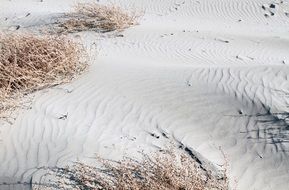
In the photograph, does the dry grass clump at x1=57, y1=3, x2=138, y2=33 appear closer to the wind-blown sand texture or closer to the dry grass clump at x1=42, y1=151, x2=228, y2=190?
the wind-blown sand texture

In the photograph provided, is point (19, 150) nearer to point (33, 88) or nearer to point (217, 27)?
point (33, 88)

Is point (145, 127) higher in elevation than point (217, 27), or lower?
higher

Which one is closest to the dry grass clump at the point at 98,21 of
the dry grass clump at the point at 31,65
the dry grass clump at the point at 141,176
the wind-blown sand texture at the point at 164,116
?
the wind-blown sand texture at the point at 164,116

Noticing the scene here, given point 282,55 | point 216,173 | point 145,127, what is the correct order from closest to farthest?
1. point 216,173
2. point 145,127
3. point 282,55

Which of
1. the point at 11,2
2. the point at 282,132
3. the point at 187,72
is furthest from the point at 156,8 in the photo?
the point at 282,132

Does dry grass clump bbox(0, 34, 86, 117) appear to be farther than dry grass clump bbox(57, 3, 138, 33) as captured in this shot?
No

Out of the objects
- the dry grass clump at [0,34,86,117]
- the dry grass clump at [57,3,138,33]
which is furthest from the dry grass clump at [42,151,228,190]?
the dry grass clump at [57,3,138,33]

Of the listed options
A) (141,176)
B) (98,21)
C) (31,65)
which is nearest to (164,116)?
(141,176)

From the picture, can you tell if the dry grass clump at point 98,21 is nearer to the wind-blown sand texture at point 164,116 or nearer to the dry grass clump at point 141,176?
the wind-blown sand texture at point 164,116
